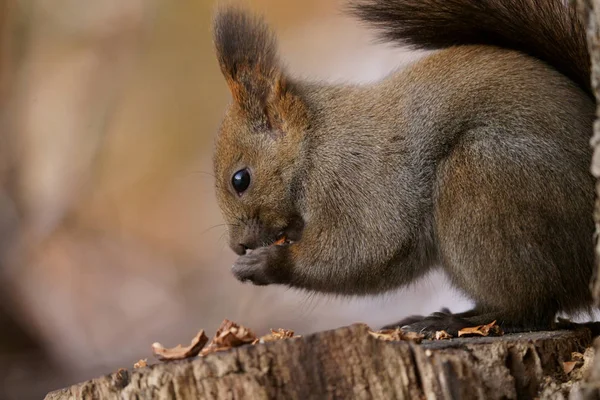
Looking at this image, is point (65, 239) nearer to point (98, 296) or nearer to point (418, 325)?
point (98, 296)

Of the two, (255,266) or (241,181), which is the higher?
(241,181)

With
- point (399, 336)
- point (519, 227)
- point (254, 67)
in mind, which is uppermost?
point (254, 67)

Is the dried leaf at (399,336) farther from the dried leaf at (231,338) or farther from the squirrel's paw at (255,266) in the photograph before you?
the squirrel's paw at (255,266)

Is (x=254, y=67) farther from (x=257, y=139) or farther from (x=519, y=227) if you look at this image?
(x=519, y=227)

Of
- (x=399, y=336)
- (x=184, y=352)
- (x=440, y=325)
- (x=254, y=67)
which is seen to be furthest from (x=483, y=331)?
(x=254, y=67)

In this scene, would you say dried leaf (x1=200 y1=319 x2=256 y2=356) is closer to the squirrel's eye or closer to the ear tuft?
the squirrel's eye

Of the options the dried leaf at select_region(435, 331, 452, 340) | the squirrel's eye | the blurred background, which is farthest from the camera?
the blurred background

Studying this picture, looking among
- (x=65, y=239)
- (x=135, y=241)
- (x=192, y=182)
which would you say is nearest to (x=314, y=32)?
(x=192, y=182)

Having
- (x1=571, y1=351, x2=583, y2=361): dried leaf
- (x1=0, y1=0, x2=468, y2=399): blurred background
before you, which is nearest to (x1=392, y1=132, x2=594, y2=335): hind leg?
(x1=571, y1=351, x2=583, y2=361): dried leaf
